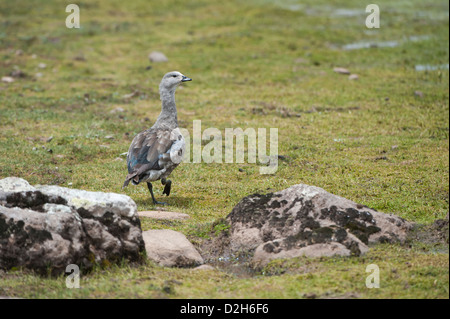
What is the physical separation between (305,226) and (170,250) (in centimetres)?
184

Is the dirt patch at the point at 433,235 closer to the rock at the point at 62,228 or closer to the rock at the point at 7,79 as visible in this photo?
the rock at the point at 62,228

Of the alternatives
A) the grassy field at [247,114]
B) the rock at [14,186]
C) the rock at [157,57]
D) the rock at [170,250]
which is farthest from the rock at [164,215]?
the rock at [157,57]

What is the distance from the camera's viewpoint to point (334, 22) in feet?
105

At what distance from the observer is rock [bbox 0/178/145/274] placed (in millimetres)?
7266

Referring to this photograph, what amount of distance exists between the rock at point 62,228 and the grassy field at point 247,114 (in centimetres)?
24

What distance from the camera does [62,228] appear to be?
7.35 m

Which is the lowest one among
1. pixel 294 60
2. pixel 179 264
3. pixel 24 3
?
pixel 179 264

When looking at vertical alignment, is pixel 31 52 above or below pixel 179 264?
above

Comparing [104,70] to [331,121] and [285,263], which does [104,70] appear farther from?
[285,263]

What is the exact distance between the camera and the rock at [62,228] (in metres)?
7.27

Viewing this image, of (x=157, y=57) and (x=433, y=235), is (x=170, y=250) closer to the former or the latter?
(x=433, y=235)

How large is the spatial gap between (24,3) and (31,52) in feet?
49.4

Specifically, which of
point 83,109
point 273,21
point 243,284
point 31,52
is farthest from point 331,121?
point 273,21

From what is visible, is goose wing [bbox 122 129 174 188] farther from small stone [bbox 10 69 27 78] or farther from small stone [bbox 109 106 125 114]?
small stone [bbox 10 69 27 78]
